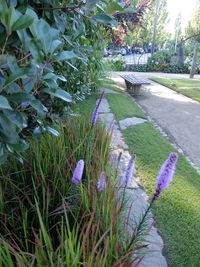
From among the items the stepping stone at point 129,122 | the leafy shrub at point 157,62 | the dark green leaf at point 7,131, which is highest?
the leafy shrub at point 157,62

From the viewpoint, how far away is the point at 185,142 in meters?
3.57

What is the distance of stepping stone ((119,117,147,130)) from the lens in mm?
3931

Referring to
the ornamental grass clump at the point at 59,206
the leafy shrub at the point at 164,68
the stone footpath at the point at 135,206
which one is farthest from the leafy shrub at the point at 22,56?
the leafy shrub at the point at 164,68

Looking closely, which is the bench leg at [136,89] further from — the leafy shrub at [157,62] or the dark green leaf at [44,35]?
the leafy shrub at [157,62]

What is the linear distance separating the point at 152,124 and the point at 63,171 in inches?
117

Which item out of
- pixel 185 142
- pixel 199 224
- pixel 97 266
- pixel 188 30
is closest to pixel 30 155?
pixel 97 266

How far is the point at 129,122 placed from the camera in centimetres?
412

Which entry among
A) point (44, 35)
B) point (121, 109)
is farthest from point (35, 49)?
point (121, 109)

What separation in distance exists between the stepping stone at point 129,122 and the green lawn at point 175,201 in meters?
0.43

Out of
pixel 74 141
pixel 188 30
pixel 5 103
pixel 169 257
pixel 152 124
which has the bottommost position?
pixel 169 257

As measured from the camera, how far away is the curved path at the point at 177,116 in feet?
11.5

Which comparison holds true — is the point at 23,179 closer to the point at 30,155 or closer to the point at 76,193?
the point at 30,155

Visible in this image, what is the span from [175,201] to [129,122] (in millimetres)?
2173

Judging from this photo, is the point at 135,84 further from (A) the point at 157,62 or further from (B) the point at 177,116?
(A) the point at 157,62
